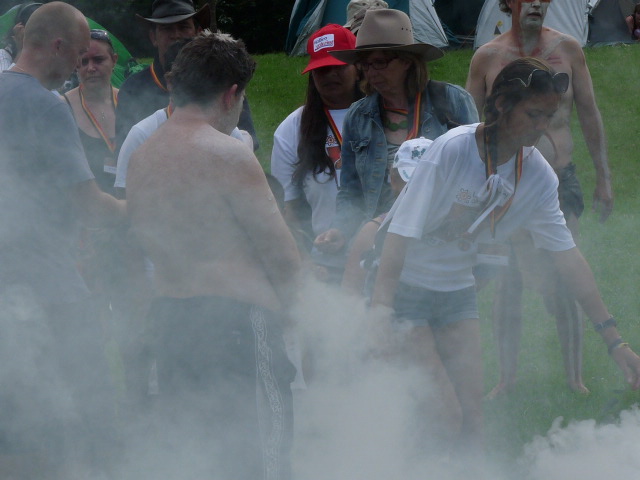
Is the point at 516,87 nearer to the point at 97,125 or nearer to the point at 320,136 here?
the point at 320,136

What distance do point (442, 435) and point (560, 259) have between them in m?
0.78

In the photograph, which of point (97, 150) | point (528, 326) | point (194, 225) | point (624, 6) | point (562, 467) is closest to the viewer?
point (194, 225)

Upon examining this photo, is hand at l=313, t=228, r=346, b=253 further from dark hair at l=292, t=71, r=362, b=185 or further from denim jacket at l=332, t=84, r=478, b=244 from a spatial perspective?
dark hair at l=292, t=71, r=362, b=185

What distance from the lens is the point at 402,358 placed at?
329 centimetres

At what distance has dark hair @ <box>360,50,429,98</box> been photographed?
374cm

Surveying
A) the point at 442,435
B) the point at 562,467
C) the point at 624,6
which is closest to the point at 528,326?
the point at 562,467

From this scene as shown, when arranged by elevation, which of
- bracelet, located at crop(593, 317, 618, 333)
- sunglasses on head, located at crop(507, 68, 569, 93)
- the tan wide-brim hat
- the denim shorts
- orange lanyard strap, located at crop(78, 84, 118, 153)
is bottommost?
orange lanyard strap, located at crop(78, 84, 118, 153)

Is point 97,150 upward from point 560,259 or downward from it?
downward

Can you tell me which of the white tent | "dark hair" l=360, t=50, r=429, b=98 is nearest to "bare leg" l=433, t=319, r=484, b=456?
"dark hair" l=360, t=50, r=429, b=98

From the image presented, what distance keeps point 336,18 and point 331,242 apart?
11.6 meters

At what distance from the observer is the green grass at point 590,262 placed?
4391 mm

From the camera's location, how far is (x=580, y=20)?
14.8m

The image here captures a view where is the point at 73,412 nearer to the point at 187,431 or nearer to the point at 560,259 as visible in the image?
the point at 187,431

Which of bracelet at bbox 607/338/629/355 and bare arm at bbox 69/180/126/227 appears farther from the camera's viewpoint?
bracelet at bbox 607/338/629/355
